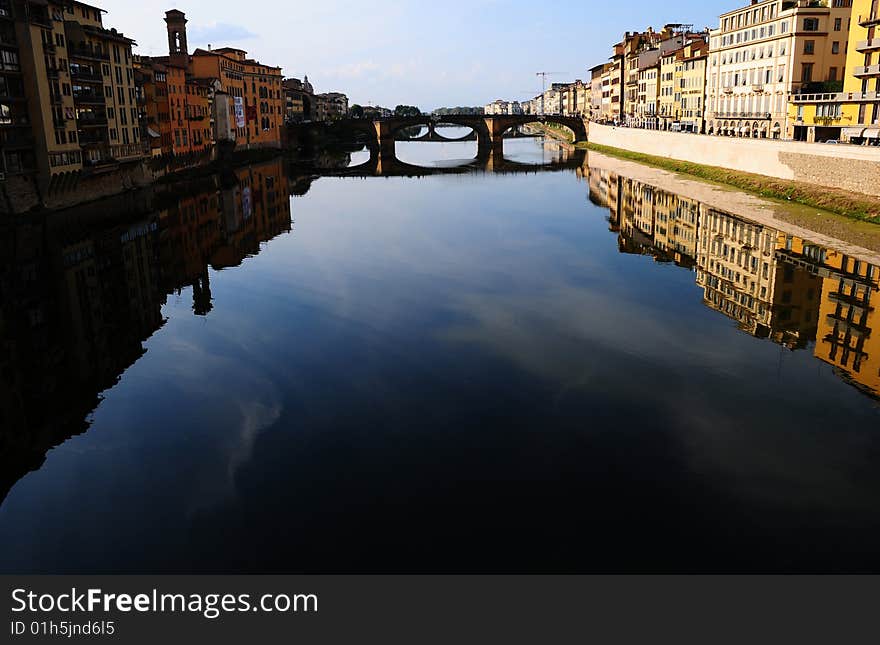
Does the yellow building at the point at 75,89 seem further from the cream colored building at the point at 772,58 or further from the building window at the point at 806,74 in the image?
the building window at the point at 806,74

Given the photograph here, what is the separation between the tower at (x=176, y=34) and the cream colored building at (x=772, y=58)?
194 feet

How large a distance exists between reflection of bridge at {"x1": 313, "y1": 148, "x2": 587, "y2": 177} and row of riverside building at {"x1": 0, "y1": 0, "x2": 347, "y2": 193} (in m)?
14.9

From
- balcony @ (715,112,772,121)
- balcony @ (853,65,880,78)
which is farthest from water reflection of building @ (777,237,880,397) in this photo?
balcony @ (715,112,772,121)

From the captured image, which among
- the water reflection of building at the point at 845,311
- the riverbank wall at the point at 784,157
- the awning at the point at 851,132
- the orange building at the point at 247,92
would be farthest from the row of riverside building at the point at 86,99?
the awning at the point at 851,132

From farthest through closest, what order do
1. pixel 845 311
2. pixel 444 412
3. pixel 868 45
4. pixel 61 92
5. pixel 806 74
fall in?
pixel 806 74 → pixel 61 92 → pixel 868 45 → pixel 845 311 → pixel 444 412

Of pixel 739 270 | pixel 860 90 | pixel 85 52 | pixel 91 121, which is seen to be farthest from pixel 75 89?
pixel 860 90

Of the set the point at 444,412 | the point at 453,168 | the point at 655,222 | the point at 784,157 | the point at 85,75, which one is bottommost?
the point at 444,412

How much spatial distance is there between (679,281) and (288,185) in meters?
48.5

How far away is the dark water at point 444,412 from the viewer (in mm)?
11125

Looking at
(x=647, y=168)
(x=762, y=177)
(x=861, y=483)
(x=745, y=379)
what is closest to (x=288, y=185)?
(x=647, y=168)

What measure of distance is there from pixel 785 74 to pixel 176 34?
6614 centimetres

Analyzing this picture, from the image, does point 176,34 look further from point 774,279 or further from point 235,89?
point 774,279

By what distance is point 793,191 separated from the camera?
43750mm
